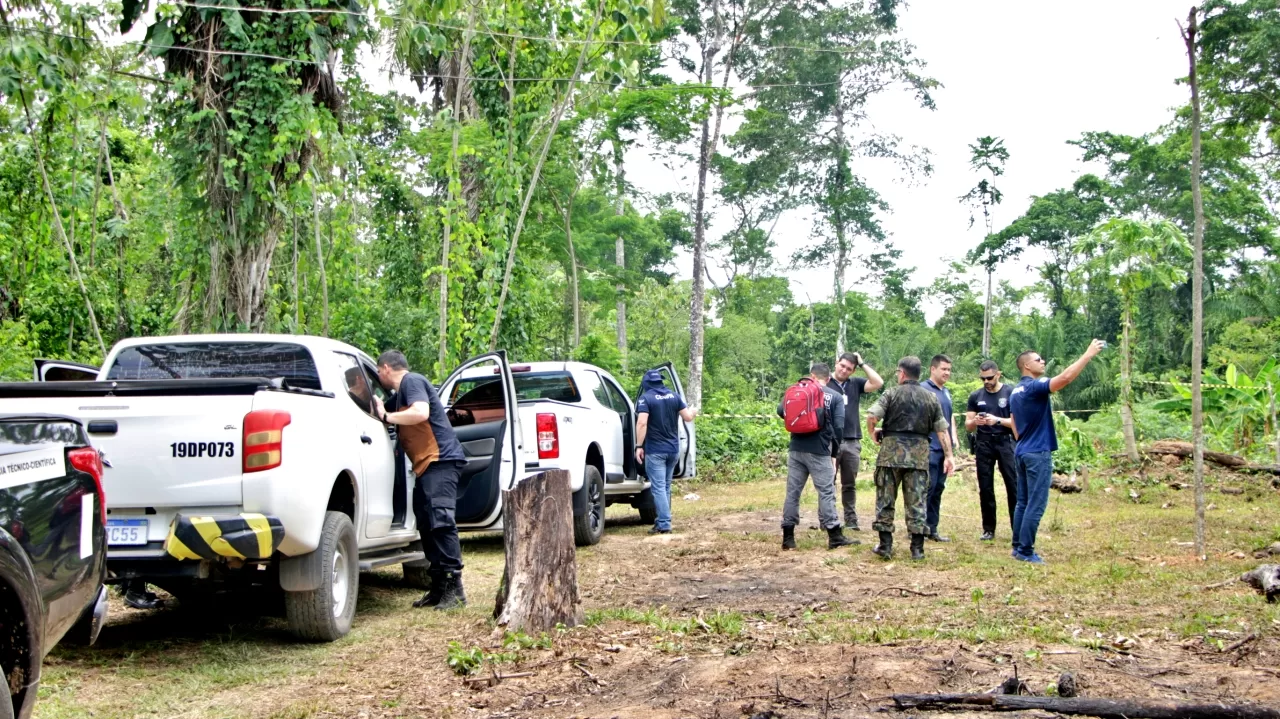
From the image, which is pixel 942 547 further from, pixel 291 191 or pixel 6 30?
pixel 6 30

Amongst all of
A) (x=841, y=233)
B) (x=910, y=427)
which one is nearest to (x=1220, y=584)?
(x=910, y=427)

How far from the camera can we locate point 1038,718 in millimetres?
4246

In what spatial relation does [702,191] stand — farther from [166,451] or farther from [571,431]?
[166,451]

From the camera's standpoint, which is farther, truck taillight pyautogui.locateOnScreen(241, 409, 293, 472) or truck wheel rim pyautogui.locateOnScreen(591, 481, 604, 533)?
truck wheel rim pyautogui.locateOnScreen(591, 481, 604, 533)

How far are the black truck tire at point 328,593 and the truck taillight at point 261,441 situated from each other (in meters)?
0.62

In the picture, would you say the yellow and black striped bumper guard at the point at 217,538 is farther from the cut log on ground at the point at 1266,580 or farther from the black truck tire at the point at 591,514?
the cut log on ground at the point at 1266,580

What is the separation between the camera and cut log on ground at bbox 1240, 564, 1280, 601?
6684 millimetres

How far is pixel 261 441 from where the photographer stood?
19.3 feet

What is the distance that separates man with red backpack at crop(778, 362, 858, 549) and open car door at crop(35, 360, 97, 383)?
5781mm

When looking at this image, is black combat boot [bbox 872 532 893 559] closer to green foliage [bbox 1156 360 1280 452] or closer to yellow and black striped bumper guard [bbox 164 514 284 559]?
yellow and black striped bumper guard [bbox 164 514 284 559]

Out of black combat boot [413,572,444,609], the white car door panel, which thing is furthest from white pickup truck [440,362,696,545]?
the white car door panel

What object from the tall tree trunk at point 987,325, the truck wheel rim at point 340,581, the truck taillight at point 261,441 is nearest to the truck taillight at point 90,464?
the truck taillight at point 261,441

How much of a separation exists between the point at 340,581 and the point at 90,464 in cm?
264

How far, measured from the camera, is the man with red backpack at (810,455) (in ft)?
33.1
